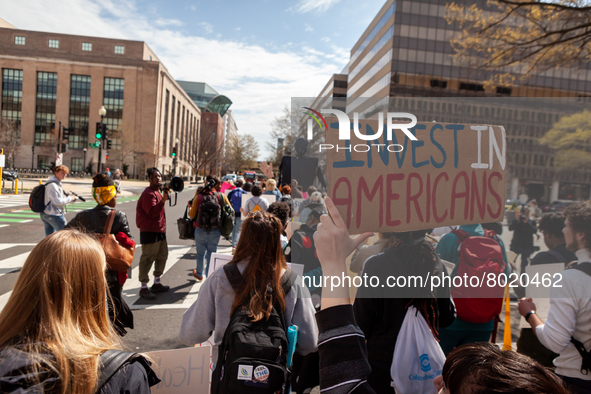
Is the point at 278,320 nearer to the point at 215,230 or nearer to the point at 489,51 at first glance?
the point at 215,230

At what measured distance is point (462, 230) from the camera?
3.23 metres

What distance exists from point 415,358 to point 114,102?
64469mm

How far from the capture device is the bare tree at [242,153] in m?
83.0

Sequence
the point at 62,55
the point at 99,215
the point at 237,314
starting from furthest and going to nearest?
the point at 62,55, the point at 99,215, the point at 237,314

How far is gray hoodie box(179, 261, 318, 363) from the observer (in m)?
2.18

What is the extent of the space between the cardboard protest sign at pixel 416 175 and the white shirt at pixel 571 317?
61 cm

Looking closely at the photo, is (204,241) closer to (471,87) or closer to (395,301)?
(395,301)

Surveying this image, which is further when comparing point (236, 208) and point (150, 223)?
point (236, 208)

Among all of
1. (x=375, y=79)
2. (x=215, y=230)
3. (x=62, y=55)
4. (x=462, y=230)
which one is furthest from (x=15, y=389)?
(x=62, y=55)

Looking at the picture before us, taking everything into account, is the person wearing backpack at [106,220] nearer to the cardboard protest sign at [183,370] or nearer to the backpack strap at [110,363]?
the cardboard protest sign at [183,370]

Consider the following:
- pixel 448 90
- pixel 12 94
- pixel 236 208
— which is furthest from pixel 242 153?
pixel 236 208

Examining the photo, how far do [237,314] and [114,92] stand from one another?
6422cm

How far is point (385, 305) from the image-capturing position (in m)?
2.01

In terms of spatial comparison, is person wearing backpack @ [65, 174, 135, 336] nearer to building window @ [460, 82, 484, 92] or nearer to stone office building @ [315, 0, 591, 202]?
stone office building @ [315, 0, 591, 202]
